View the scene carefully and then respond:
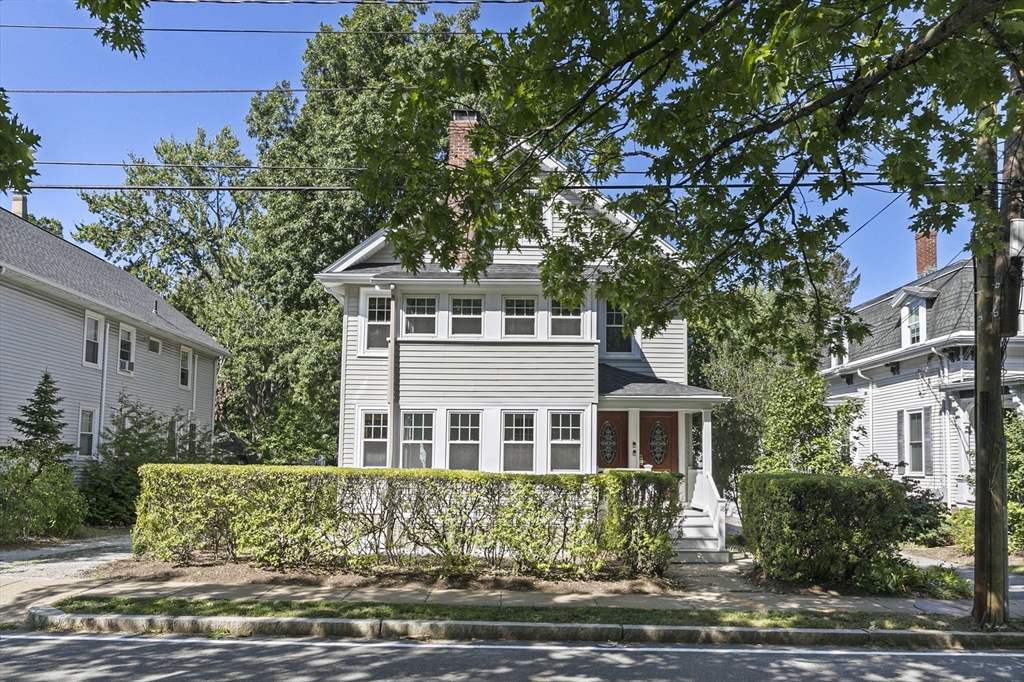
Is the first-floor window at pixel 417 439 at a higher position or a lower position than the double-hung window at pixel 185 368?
lower

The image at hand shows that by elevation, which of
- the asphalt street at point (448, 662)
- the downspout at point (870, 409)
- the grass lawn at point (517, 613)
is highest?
the downspout at point (870, 409)

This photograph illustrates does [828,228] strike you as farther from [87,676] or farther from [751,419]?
[751,419]

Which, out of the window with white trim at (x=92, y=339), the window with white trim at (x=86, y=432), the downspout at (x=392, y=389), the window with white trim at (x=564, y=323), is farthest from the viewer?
the window with white trim at (x=92, y=339)

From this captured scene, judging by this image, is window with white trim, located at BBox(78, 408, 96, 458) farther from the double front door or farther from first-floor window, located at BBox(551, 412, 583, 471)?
the double front door

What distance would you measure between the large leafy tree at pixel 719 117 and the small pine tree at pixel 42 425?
14348 millimetres

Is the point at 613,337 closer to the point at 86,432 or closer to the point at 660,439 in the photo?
the point at 660,439

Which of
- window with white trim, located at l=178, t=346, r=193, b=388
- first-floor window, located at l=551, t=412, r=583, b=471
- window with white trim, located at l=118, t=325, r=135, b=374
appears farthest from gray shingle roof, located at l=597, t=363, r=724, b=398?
window with white trim, located at l=178, t=346, r=193, b=388

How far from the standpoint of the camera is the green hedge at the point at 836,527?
11469 millimetres

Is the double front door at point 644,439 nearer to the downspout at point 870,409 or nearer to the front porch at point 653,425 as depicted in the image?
the front porch at point 653,425

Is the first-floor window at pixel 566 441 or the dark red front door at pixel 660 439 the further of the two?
the dark red front door at pixel 660 439

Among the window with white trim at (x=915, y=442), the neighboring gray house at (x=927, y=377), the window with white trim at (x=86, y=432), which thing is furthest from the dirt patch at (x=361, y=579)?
the window with white trim at (x=915, y=442)

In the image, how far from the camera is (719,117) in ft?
29.5

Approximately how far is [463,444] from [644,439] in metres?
4.50

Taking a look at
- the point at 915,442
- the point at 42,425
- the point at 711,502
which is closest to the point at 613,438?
the point at 711,502
